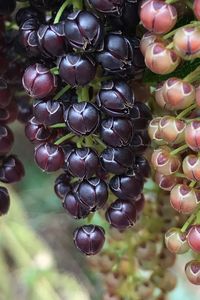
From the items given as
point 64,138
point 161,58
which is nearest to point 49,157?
point 64,138

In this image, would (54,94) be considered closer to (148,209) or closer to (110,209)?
(110,209)

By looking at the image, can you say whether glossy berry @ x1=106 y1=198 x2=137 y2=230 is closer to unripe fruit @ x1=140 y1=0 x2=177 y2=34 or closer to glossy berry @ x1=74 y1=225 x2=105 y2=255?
glossy berry @ x1=74 y1=225 x2=105 y2=255

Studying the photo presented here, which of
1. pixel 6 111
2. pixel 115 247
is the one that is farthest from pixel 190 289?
pixel 6 111

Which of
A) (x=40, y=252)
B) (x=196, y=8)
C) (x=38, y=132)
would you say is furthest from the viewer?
(x=40, y=252)

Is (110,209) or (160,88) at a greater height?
(160,88)

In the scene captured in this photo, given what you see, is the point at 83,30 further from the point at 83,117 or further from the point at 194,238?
the point at 194,238

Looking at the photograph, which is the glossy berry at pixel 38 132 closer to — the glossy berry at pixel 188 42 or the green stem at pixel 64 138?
the green stem at pixel 64 138

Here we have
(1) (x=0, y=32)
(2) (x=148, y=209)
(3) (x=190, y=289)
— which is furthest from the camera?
(3) (x=190, y=289)

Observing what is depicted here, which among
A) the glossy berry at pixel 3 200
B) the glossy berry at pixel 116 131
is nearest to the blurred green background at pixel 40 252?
the glossy berry at pixel 3 200

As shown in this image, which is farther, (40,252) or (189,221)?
(40,252)
